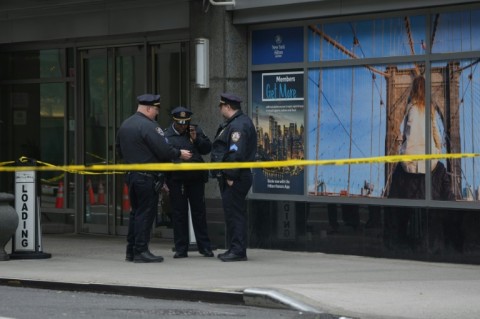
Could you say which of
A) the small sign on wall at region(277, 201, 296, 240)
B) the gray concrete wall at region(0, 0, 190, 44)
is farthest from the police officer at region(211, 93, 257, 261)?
the gray concrete wall at region(0, 0, 190, 44)

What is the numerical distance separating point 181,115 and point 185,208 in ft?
3.76

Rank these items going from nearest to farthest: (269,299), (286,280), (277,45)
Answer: (269,299) → (286,280) → (277,45)

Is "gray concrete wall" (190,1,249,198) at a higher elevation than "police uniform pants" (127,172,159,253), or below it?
higher

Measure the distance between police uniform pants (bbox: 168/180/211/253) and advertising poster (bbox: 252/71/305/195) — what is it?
1321 millimetres

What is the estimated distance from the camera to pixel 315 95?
44.9 feet

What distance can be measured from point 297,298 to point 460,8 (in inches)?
178

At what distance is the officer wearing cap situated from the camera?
42.8 feet

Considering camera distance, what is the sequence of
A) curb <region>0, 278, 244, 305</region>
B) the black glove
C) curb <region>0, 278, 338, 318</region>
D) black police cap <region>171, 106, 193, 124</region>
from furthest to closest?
black police cap <region>171, 106, 193, 124</region>
the black glove
curb <region>0, 278, 244, 305</region>
curb <region>0, 278, 338, 318</region>

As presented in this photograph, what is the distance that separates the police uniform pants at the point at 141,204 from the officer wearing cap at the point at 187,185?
0.51 meters

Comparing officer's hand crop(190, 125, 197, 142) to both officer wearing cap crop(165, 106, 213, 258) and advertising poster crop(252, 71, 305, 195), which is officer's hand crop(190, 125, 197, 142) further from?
advertising poster crop(252, 71, 305, 195)

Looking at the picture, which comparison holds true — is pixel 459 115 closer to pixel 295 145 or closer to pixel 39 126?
pixel 295 145

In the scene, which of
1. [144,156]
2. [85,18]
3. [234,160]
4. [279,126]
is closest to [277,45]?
[279,126]

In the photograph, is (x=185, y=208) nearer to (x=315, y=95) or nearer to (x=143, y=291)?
(x=315, y=95)

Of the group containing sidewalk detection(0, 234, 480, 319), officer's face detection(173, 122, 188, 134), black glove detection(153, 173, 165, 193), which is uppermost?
officer's face detection(173, 122, 188, 134)
